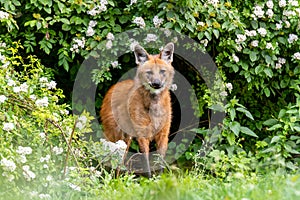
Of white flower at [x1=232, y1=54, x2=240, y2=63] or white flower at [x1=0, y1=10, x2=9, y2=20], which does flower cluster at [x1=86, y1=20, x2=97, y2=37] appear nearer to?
white flower at [x1=0, y1=10, x2=9, y2=20]

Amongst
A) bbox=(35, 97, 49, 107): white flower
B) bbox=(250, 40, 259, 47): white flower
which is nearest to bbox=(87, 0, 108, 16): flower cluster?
bbox=(35, 97, 49, 107): white flower

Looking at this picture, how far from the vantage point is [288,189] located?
3111 millimetres

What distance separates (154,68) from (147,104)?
1.28 ft

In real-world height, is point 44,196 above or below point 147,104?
below

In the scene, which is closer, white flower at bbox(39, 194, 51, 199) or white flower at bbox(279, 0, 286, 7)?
white flower at bbox(39, 194, 51, 199)

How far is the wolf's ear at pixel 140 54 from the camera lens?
600cm

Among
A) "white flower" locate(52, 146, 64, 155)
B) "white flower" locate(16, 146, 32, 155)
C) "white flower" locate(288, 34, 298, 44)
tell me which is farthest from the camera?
"white flower" locate(288, 34, 298, 44)

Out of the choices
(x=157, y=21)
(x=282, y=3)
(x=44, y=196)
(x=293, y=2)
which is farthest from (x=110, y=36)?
(x=44, y=196)

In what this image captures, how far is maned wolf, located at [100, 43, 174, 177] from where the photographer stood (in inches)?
238

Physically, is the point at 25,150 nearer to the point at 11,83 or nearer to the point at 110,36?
the point at 11,83

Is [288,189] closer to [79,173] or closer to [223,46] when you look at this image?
[79,173]

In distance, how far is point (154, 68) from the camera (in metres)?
6.04

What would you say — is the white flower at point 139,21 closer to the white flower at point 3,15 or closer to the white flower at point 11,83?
the white flower at point 3,15

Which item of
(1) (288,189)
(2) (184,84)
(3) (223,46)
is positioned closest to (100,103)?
(2) (184,84)
